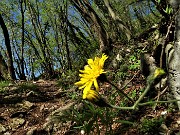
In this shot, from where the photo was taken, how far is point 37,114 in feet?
19.8

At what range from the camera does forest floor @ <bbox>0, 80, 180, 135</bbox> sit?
156 inches

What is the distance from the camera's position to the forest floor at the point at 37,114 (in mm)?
3967

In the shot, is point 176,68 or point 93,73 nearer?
point 93,73

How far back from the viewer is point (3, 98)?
724cm

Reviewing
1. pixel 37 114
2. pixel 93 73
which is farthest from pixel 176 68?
pixel 37 114

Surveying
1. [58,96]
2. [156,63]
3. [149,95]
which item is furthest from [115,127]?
[58,96]

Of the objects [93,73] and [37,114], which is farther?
[37,114]

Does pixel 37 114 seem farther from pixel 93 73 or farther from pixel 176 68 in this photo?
pixel 93 73

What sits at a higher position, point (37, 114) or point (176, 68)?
point (176, 68)

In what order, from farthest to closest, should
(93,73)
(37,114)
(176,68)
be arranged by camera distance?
(37,114), (176,68), (93,73)

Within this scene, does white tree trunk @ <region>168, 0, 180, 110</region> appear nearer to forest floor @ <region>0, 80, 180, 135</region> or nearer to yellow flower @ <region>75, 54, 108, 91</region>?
forest floor @ <region>0, 80, 180, 135</region>

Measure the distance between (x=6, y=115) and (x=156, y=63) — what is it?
3.10 m

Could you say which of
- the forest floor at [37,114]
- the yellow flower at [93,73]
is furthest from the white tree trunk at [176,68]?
the yellow flower at [93,73]

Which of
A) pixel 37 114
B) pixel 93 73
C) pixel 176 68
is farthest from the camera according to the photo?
pixel 37 114
